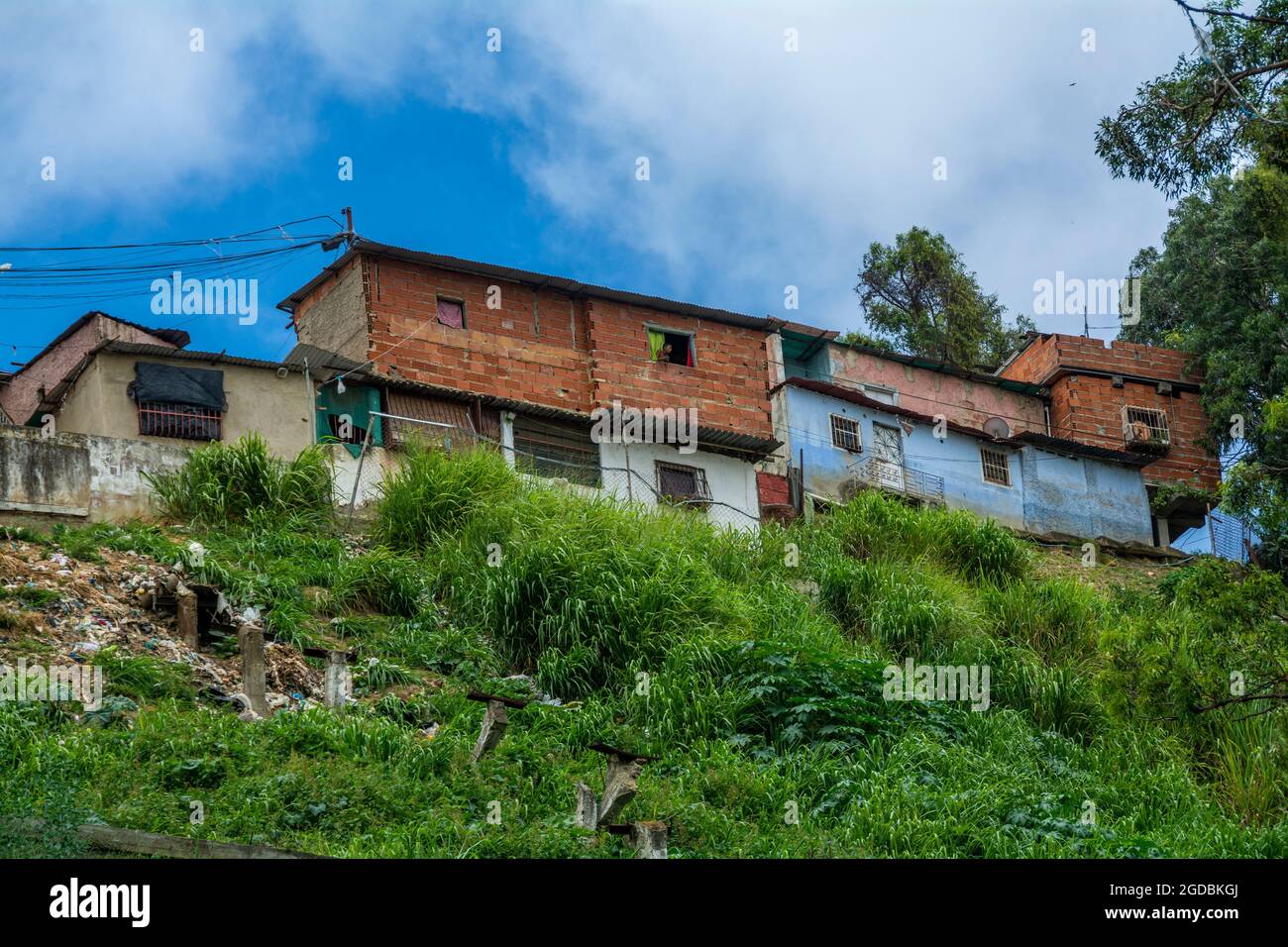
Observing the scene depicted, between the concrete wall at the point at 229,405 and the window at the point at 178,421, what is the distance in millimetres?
98

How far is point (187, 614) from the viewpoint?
62.8 feet

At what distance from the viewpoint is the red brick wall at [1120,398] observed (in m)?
37.2

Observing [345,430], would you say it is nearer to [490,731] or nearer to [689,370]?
[689,370]

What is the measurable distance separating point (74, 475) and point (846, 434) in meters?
15.3

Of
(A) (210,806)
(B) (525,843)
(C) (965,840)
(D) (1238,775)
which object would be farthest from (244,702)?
(D) (1238,775)

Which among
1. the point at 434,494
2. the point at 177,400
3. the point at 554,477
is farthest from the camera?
the point at 554,477

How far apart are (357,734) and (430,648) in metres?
4.28

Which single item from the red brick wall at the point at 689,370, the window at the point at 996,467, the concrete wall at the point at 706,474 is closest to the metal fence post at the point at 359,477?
the concrete wall at the point at 706,474

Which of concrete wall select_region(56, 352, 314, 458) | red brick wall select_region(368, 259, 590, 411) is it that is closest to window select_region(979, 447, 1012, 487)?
red brick wall select_region(368, 259, 590, 411)

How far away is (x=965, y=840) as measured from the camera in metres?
15.5

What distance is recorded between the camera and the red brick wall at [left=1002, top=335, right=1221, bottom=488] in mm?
37156

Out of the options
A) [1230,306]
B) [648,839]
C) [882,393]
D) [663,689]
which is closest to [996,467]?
[882,393]

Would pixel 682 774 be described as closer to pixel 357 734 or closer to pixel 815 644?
pixel 357 734

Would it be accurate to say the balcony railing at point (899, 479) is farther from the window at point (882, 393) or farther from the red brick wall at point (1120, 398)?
the red brick wall at point (1120, 398)
